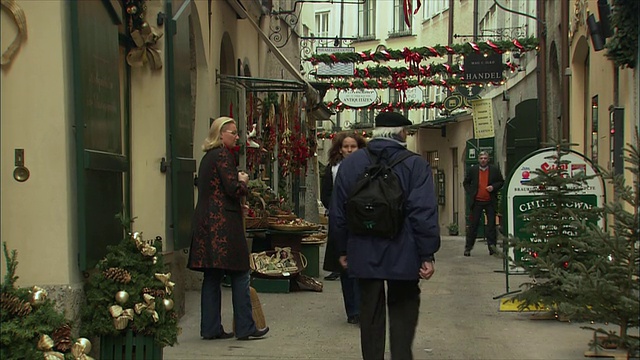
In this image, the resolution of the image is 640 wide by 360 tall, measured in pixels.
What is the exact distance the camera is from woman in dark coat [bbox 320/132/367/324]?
26.2ft

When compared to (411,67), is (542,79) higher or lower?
lower

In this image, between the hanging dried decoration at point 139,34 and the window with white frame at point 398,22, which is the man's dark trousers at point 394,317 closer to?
the hanging dried decoration at point 139,34

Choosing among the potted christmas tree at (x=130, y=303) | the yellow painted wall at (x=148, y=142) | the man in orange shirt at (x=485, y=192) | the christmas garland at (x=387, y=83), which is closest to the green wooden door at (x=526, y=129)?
the christmas garland at (x=387, y=83)

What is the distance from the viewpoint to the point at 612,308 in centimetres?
544

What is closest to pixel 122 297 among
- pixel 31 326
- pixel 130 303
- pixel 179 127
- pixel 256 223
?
pixel 130 303

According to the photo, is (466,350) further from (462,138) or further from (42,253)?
(462,138)

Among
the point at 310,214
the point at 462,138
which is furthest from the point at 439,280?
the point at 462,138

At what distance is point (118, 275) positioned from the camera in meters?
5.75

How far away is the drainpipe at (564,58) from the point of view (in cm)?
1584

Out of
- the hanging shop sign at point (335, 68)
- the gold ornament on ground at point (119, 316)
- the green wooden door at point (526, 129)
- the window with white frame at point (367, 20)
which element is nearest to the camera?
the gold ornament on ground at point (119, 316)

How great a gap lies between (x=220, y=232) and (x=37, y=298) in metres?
2.25

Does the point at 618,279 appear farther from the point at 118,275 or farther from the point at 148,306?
the point at 118,275

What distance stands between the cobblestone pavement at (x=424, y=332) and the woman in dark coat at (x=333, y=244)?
7.6 inches

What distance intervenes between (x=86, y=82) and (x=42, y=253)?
1.14 m
